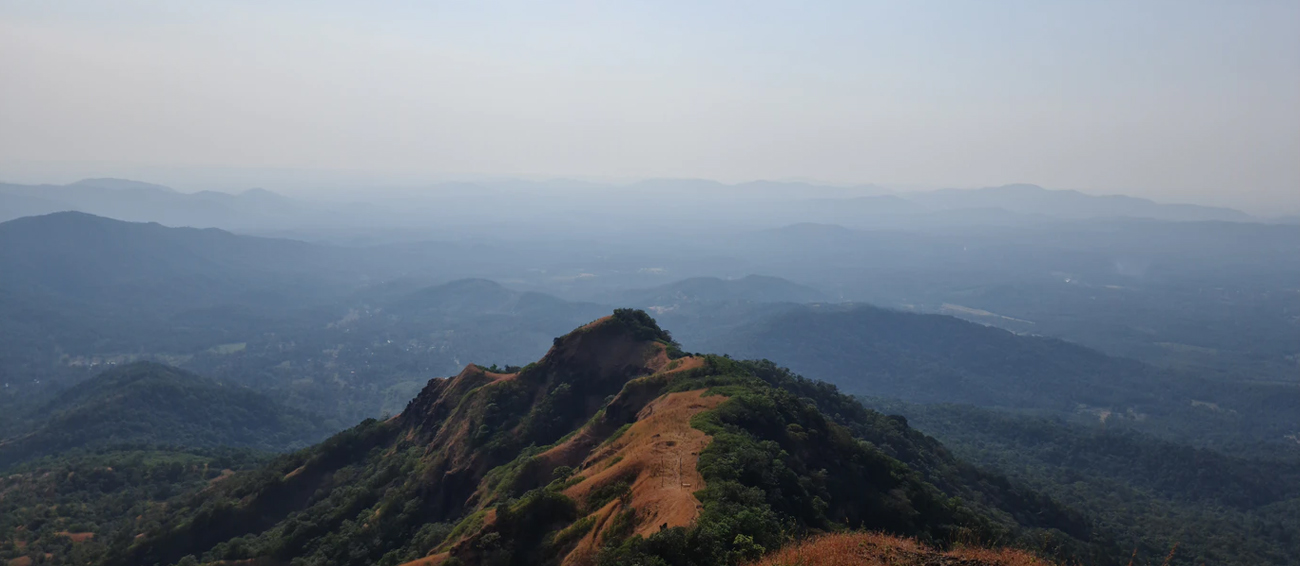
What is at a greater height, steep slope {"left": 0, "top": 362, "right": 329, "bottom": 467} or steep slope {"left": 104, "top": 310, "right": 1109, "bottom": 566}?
steep slope {"left": 104, "top": 310, "right": 1109, "bottom": 566}

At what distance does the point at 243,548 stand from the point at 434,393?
1989 cm

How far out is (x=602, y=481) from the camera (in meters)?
31.0

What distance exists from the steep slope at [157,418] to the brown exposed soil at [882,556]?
115042 mm

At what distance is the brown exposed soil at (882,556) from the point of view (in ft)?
56.5

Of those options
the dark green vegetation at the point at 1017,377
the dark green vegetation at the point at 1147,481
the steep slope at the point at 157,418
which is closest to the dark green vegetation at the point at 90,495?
the steep slope at the point at 157,418

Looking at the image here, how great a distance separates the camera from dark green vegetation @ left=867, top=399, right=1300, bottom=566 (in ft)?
231

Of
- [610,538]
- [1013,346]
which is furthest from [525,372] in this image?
[1013,346]

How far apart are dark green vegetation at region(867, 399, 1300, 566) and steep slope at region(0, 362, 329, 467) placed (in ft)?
387

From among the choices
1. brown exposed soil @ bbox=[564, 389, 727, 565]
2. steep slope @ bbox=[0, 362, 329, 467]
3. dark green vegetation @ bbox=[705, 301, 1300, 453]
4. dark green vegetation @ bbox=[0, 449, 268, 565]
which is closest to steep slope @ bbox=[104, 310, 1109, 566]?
brown exposed soil @ bbox=[564, 389, 727, 565]

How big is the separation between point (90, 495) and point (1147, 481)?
140 meters

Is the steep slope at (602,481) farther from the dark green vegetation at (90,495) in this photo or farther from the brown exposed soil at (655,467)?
the dark green vegetation at (90,495)

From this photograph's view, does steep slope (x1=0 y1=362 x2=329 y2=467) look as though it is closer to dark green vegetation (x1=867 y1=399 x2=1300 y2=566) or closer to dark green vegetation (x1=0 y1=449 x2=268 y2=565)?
dark green vegetation (x1=0 y1=449 x2=268 y2=565)

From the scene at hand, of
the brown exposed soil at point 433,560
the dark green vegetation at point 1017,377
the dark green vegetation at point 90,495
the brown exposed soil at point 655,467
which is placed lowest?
the dark green vegetation at point 1017,377

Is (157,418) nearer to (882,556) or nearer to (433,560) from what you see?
(433,560)
